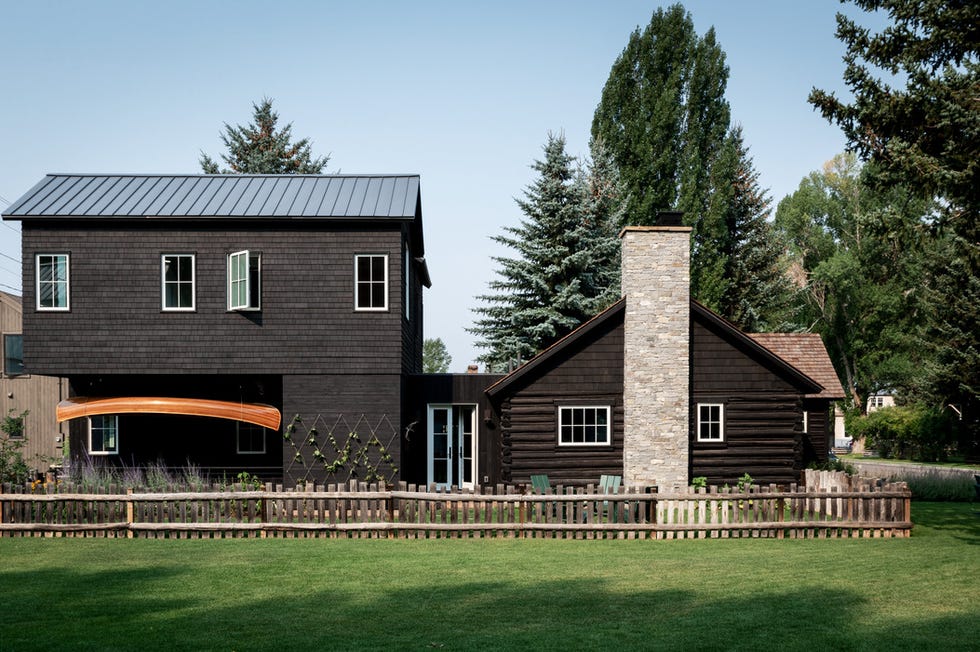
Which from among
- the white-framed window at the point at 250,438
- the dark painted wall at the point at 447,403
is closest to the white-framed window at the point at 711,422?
the dark painted wall at the point at 447,403

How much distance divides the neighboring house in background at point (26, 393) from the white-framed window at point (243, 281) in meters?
15.8

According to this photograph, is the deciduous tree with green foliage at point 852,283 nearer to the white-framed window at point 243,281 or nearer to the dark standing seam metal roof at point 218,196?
the dark standing seam metal roof at point 218,196

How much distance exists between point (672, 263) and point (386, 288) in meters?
7.09

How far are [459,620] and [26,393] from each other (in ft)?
99.0

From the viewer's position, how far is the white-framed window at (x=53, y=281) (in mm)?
21609

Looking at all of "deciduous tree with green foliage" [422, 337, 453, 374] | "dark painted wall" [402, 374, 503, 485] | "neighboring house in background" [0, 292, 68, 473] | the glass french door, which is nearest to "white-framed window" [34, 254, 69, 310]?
"dark painted wall" [402, 374, 503, 485]

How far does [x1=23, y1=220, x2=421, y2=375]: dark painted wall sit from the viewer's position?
70.7 ft

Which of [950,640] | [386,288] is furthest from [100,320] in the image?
[950,640]

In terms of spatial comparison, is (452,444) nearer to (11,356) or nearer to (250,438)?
(250,438)

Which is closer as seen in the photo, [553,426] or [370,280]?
[370,280]

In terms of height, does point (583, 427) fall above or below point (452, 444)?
above

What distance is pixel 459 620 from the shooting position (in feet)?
31.1

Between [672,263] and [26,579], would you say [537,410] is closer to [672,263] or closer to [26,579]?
[672,263]

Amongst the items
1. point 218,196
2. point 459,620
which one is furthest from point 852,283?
point 459,620
